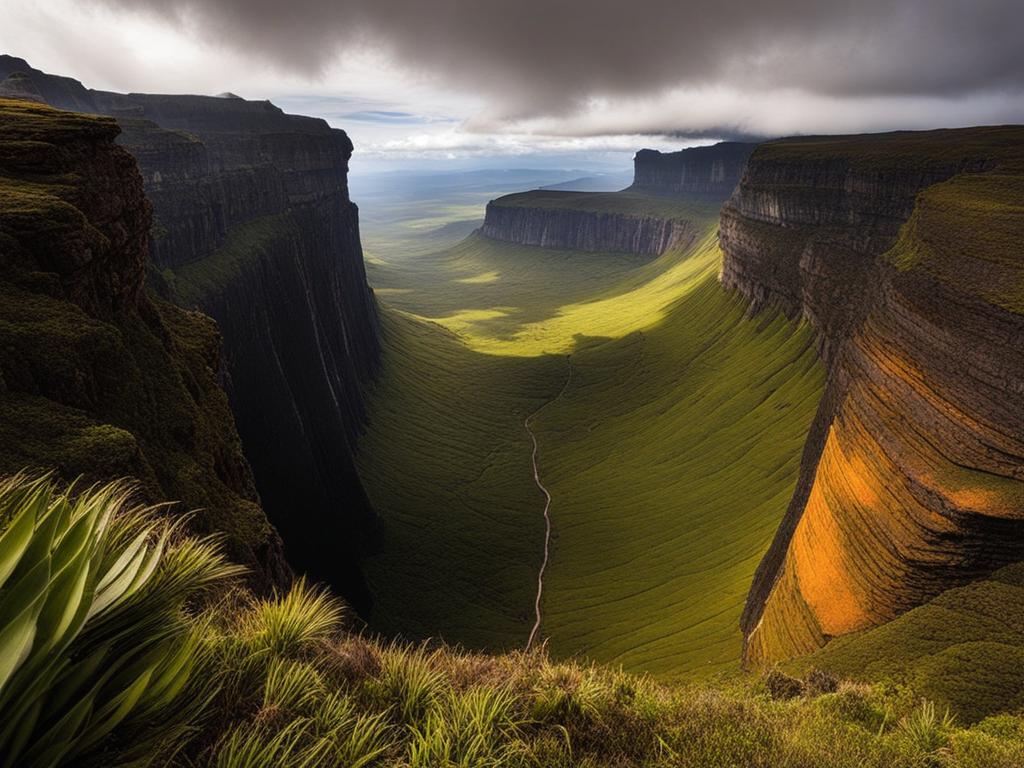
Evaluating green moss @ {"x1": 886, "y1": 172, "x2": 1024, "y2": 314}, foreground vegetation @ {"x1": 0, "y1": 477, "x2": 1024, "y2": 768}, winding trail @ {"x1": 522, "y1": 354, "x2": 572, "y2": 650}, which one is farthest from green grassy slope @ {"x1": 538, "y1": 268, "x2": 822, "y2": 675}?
foreground vegetation @ {"x1": 0, "y1": 477, "x2": 1024, "y2": 768}

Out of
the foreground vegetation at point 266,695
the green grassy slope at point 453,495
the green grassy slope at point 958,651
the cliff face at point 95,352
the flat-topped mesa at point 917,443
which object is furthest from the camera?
the green grassy slope at point 453,495

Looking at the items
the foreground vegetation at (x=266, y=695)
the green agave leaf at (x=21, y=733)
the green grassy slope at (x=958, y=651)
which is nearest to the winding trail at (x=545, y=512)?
the green grassy slope at (x=958, y=651)

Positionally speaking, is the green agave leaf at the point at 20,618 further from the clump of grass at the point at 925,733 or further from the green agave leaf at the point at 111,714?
the clump of grass at the point at 925,733

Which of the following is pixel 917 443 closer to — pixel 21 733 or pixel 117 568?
pixel 117 568

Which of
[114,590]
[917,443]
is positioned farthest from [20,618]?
[917,443]

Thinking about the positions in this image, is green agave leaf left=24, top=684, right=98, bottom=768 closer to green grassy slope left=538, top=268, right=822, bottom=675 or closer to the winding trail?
green grassy slope left=538, top=268, right=822, bottom=675
